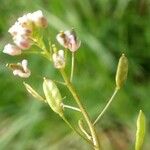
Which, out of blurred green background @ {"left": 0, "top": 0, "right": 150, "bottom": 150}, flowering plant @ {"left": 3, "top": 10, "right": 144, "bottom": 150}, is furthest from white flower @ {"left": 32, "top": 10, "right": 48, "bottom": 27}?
blurred green background @ {"left": 0, "top": 0, "right": 150, "bottom": 150}

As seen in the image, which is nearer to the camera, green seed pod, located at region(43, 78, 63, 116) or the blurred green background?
green seed pod, located at region(43, 78, 63, 116)

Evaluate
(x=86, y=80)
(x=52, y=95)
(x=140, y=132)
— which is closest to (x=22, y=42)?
(x=52, y=95)

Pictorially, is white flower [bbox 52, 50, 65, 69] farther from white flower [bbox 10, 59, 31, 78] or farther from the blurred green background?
the blurred green background

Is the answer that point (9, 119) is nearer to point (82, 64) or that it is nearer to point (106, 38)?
point (82, 64)

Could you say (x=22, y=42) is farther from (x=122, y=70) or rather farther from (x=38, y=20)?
(x=122, y=70)

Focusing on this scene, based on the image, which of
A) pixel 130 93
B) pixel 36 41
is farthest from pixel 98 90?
Result: pixel 36 41

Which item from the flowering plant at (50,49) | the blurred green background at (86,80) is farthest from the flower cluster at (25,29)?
the blurred green background at (86,80)
